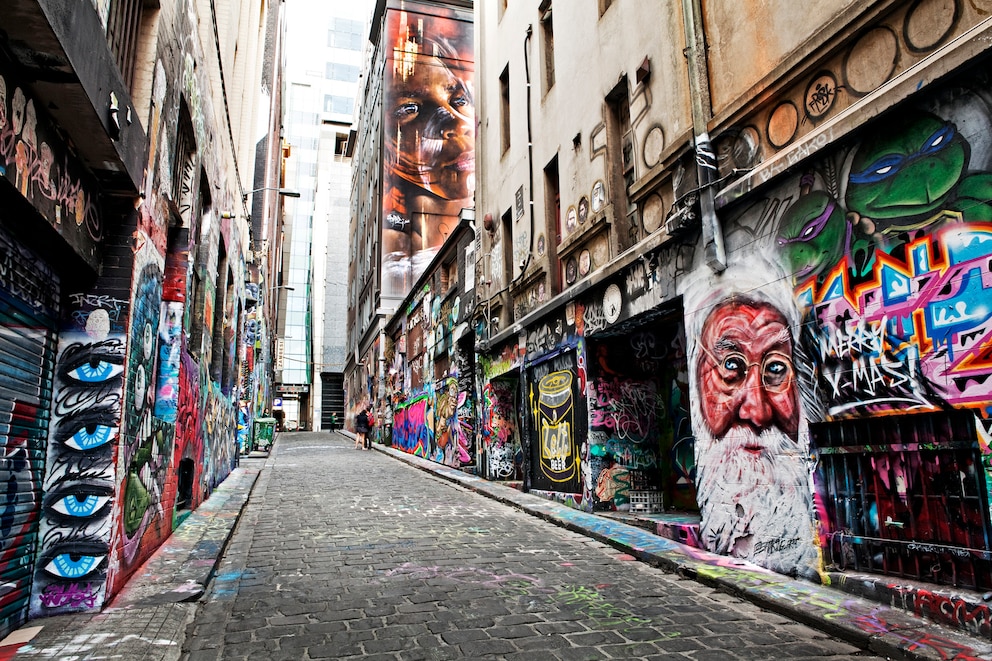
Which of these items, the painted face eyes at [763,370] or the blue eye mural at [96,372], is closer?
the blue eye mural at [96,372]

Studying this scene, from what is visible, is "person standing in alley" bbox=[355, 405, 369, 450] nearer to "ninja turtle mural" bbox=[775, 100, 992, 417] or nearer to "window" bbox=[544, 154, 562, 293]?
"window" bbox=[544, 154, 562, 293]

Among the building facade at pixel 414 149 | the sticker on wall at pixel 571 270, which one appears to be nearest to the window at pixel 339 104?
the building facade at pixel 414 149

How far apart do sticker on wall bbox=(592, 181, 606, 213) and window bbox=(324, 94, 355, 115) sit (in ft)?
248

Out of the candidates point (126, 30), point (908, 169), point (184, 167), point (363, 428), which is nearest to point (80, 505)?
point (126, 30)

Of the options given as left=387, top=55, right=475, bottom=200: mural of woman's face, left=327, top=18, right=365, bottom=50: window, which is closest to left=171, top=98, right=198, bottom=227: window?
left=387, top=55, right=475, bottom=200: mural of woman's face

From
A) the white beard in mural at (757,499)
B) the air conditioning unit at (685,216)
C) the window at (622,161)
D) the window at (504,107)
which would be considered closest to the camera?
the white beard in mural at (757,499)

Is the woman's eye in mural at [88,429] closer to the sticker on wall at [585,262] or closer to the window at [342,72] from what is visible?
the sticker on wall at [585,262]

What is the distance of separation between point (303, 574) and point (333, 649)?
2.12 metres

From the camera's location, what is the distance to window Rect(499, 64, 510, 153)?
48.4ft

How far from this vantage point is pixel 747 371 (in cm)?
629

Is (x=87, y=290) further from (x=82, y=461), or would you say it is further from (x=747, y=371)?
(x=747, y=371)

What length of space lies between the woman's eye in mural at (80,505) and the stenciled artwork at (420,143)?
2990 centimetres

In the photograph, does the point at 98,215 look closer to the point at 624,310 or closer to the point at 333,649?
the point at 333,649

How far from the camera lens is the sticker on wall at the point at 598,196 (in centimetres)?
946
